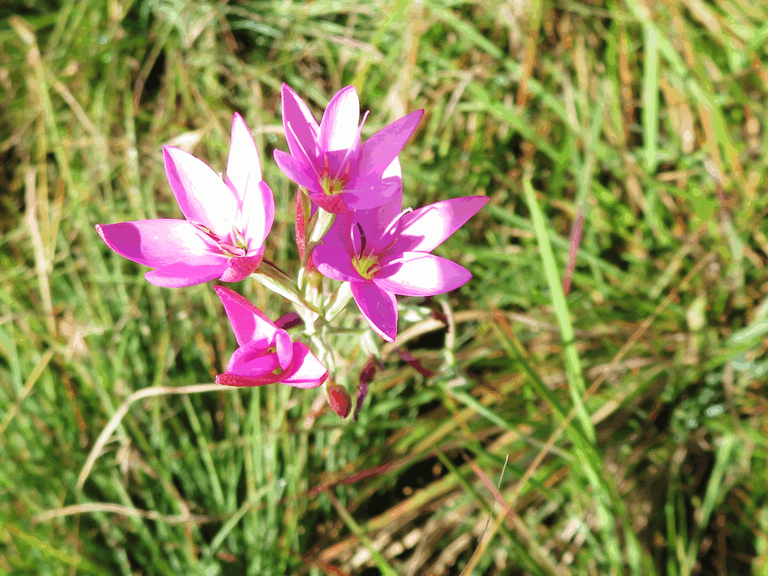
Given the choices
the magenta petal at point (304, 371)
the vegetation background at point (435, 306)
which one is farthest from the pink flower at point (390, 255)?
the vegetation background at point (435, 306)

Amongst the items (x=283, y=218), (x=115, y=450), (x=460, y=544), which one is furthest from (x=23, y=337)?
(x=460, y=544)

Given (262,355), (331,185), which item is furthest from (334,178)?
(262,355)

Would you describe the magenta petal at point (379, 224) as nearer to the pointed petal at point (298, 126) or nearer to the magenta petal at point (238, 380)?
the pointed petal at point (298, 126)

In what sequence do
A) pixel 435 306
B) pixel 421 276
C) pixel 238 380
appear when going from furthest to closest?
pixel 435 306, pixel 421 276, pixel 238 380

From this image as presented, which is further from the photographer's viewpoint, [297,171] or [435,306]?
[435,306]

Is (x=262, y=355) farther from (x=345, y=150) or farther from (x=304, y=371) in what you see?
(x=345, y=150)

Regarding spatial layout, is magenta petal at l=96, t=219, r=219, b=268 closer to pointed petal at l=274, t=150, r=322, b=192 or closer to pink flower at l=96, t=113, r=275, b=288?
pink flower at l=96, t=113, r=275, b=288
